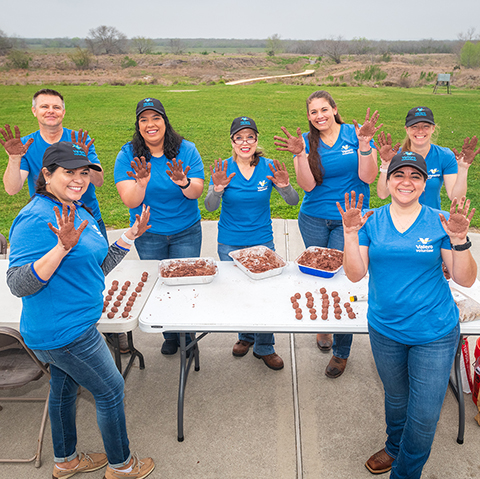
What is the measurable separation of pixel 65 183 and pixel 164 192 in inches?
53.4

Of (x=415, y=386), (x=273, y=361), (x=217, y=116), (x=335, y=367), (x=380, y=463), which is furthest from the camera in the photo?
(x=217, y=116)

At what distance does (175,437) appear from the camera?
122 inches

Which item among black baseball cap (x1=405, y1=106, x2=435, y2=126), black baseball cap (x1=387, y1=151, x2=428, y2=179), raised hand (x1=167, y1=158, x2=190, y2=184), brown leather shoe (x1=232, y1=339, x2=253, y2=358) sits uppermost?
black baseball cap (x1=405, y1=106, x2=435, y2=126)

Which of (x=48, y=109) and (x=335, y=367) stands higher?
(x=48, y=109)

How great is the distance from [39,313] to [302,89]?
27891 mm

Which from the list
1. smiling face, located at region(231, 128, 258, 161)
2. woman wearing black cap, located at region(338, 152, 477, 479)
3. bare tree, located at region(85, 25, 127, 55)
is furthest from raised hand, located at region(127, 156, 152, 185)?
bare tree, located at region(85, 25, 127, 55)

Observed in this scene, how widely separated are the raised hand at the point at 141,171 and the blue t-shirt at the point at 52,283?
40.9 inches

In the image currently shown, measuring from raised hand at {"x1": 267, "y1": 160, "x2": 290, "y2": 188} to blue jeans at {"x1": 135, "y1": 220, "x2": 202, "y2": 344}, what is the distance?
2.89 feet

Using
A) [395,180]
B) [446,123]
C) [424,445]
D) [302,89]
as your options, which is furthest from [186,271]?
[302,89]

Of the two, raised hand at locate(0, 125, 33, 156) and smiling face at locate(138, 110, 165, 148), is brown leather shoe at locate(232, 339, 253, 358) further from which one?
raised hand at locate(0, 125, 33, 156)

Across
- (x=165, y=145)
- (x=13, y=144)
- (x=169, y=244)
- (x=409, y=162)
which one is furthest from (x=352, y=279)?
(x=13, y=144)

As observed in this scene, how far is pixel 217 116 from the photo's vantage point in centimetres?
1839

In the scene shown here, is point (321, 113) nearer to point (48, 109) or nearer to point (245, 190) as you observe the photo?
point (245, 190)

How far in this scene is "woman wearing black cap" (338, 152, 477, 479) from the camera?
2.19 meters
